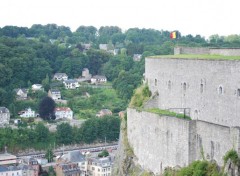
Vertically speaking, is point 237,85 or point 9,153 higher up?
point 237,85

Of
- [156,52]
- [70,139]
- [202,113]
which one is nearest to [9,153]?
[70,139]

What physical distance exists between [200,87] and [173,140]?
2.91 meters

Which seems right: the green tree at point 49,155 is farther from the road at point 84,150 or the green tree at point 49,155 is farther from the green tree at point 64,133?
the green tree at point 64,133

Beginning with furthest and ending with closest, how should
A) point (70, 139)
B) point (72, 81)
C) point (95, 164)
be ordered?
point (72, 81) → point (70, 139) → point (95, 164)

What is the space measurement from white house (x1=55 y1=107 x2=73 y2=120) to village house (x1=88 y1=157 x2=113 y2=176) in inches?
898

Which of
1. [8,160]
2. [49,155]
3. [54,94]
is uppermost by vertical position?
[54,94]

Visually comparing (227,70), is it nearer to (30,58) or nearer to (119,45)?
(30,58)

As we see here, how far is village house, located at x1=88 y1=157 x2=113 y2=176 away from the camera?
76.9m

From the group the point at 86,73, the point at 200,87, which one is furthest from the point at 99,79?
the point at 200,87

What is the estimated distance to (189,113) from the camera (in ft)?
104

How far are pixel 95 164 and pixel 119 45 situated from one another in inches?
3925

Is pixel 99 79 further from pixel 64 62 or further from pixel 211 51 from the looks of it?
pixel 211 51

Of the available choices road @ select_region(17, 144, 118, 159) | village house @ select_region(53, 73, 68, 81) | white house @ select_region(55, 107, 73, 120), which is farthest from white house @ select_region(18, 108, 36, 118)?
village house @ select_region(53, 73, 68, 81)

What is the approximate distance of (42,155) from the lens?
85688mm
